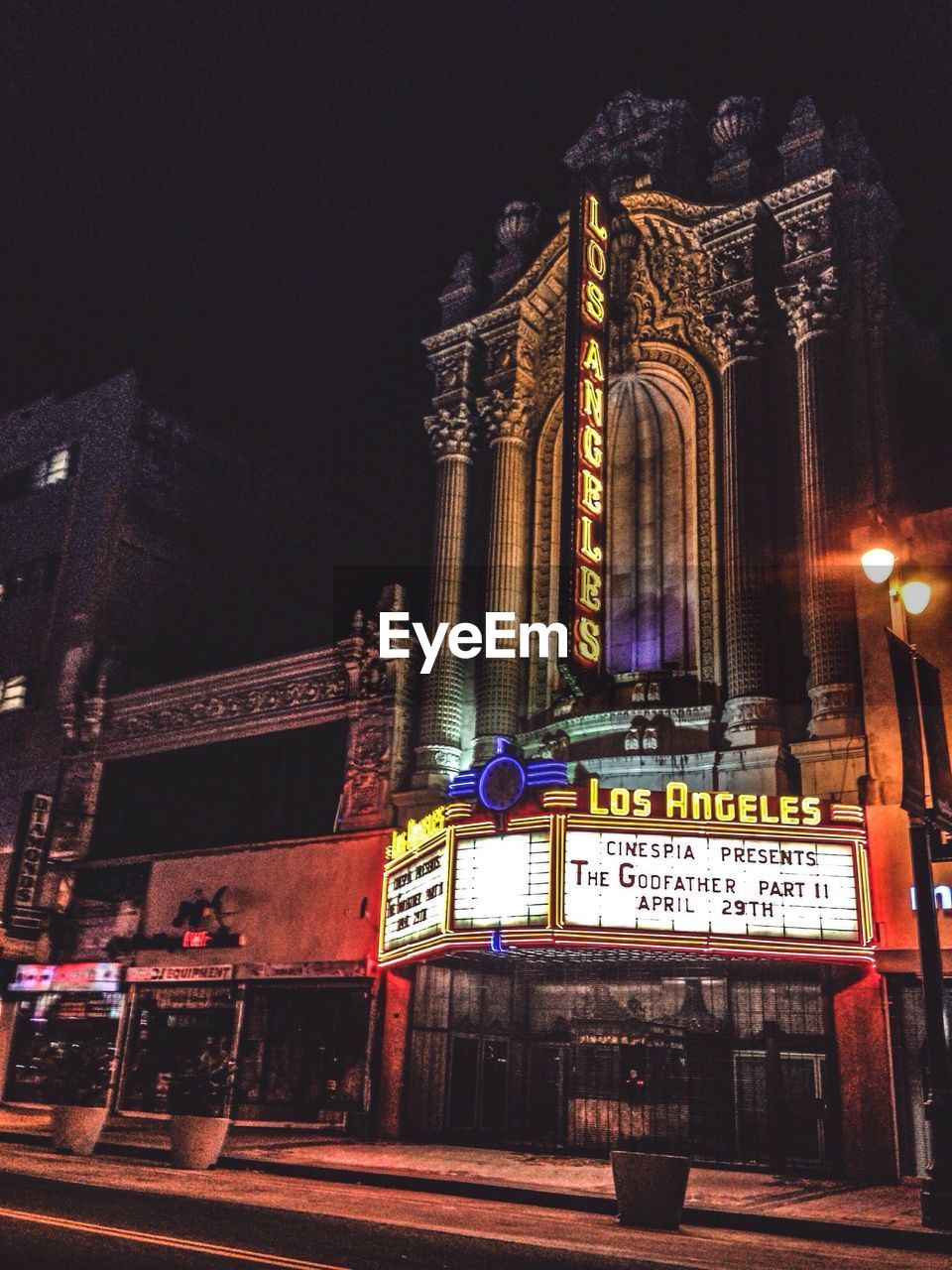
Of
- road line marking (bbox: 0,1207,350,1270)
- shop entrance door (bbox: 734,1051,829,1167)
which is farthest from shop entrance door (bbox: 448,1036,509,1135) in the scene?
road line marking (bbox: 0,1207,350,1270)

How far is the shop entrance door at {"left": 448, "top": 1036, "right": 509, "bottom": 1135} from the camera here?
21.3 meters

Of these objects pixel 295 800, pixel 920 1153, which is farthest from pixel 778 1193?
pixel 295 800

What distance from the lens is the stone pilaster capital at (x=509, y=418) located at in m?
26.3

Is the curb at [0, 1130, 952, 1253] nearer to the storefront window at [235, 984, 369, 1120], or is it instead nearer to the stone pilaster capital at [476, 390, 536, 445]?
the storefront window at [235, 984, 369, 1120]

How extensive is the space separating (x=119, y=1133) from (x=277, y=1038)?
4.33 meters

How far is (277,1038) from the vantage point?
23.4m

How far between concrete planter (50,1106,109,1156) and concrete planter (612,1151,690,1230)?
886 centimetres

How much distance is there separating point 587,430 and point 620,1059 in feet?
41.0

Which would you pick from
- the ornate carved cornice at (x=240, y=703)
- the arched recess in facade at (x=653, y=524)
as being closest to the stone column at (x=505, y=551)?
the arched recess in facade at (x=653, y=524)

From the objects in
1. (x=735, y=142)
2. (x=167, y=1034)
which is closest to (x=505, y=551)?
(x=735, y=142)

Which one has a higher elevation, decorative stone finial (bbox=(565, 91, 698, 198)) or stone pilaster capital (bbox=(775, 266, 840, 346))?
decorative stone finial (bbox=(565, 91, 698, 198))

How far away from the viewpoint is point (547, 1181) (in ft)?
49.5

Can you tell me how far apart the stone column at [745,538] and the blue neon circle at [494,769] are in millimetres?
4718

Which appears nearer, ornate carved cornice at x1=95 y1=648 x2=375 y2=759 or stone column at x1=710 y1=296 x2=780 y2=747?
stone column at x1=710 y1=296 x2=780 y2=747
